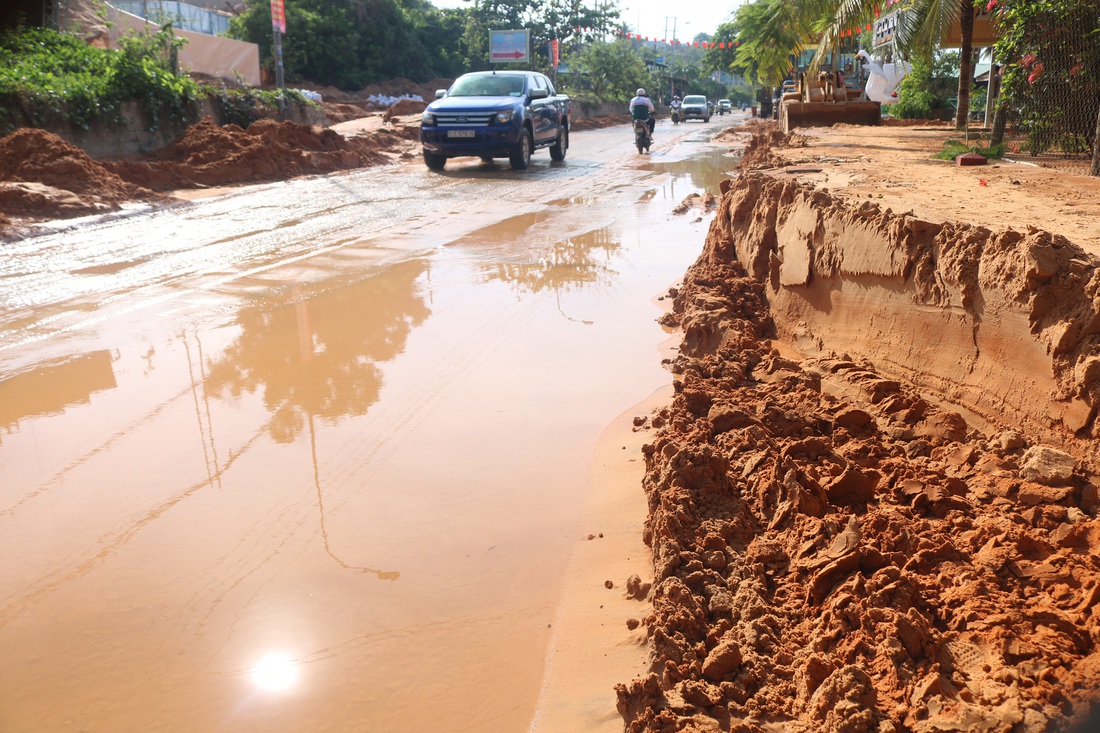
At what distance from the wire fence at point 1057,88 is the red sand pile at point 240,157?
11936 mm

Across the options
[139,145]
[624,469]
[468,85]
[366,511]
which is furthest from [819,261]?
[139,145]

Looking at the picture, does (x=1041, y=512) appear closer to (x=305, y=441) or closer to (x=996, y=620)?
(x=996, y=620)

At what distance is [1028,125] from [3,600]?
11.3 metres

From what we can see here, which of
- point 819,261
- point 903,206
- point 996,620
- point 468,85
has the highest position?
point 468,85

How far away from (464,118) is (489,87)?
149 cm

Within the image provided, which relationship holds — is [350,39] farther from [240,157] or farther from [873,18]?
[873,18]

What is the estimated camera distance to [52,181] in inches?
468

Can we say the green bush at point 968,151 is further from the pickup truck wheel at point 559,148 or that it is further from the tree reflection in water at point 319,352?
the pickup truck wheel at point 559,148

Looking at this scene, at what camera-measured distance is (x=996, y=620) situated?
2.54m

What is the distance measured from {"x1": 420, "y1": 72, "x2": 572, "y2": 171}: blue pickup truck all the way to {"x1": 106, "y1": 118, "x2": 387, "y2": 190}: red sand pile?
90.8 inches

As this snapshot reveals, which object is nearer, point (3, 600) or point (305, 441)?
point (3, 600)

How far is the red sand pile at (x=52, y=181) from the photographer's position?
10.9 m

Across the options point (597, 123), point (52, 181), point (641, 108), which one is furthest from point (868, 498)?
point (597, 123)

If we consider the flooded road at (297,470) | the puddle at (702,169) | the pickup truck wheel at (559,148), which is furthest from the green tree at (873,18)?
the flooded road at (297,470)
